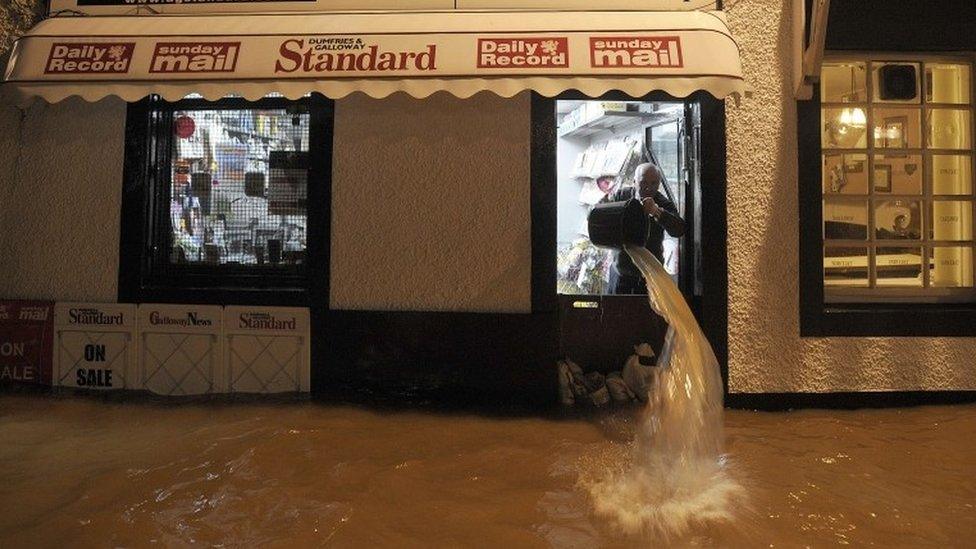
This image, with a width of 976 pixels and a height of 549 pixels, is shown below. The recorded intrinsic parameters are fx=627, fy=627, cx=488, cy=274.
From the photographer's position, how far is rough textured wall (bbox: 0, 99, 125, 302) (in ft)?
16.9

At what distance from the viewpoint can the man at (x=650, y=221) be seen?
4.84m

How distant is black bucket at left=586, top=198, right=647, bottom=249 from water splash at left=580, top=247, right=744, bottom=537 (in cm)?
12

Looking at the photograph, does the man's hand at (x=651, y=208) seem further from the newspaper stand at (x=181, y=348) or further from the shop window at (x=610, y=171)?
the newspaper stand at (x=181, y=348)

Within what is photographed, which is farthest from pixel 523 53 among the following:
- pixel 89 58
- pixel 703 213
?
pixel 89 58

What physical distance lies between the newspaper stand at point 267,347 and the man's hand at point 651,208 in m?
2.80

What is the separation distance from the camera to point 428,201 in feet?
16.5

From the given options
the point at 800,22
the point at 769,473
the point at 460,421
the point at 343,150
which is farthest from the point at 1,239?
the point at 800,22

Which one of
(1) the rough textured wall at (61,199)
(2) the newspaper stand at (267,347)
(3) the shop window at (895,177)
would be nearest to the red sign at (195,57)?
(1) the rough textured wall at (61,199)

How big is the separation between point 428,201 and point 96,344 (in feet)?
9.62

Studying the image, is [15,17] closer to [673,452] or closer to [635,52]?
[635,52]

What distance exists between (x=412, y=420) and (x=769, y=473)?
237 cm

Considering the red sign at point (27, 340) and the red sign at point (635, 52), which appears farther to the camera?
the red sign at point (27, 340)

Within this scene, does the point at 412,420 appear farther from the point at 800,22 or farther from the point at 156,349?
the point at 800,22

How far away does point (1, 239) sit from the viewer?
5223 millimetres
